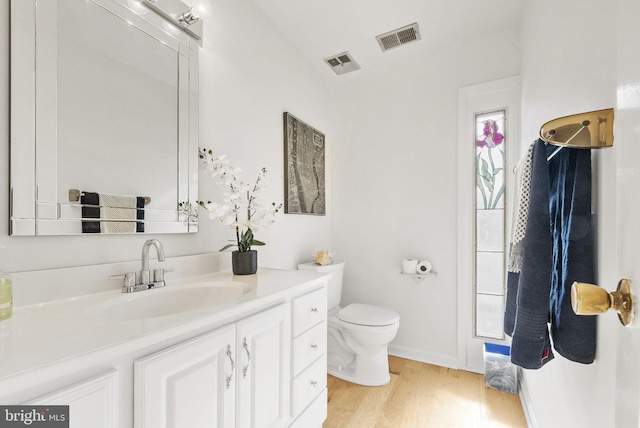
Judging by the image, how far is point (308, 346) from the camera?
4.55ft

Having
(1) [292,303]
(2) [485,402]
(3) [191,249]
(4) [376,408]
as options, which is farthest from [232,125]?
(2) [485,402]

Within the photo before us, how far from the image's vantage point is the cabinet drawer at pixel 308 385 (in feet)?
4.24

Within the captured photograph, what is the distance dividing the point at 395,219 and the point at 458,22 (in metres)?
1.50

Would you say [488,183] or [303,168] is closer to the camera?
[488,183]

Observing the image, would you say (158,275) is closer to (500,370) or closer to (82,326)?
(82,326)

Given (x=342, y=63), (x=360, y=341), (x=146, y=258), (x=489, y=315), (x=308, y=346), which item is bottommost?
(x=360, y=341)

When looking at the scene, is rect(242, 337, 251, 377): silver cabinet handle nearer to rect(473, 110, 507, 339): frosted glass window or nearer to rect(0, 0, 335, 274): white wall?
rect(0, 0, 335, 274): white wall

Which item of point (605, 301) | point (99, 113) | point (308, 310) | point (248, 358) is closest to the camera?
point (605, 301)

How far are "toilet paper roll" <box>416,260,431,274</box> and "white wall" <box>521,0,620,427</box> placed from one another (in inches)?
37.8

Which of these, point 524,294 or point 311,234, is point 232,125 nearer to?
point 311,234

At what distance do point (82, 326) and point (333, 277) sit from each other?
1730mm

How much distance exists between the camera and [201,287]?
127 centimetres

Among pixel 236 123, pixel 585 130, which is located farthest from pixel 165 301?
pixel 585 130

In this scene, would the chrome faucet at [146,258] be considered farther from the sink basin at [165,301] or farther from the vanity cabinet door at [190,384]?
the vanity cabinet door at [190,384]
